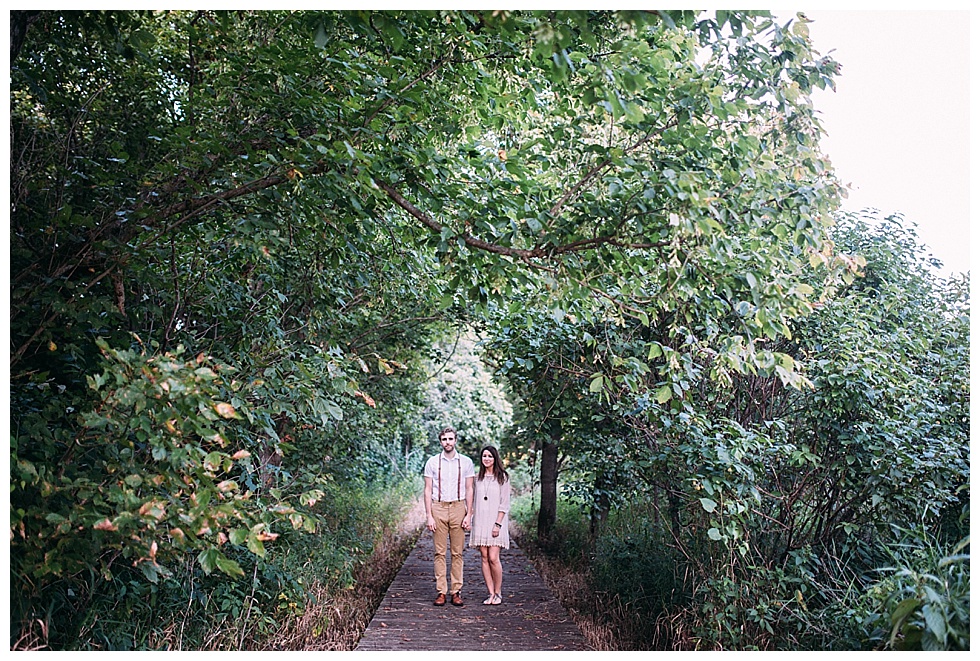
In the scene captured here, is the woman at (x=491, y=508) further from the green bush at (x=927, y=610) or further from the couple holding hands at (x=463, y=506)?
the green bush at (x=927, y=610)

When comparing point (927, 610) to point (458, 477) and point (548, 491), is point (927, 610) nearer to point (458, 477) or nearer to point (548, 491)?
point (458, 477)

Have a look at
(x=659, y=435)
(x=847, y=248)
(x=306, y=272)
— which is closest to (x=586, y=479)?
(x=659, y=435)

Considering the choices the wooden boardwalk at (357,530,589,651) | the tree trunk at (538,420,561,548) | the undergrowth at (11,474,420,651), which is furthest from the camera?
the tree trunk at (538,420,561,548)

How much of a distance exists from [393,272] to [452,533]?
8.35 feet

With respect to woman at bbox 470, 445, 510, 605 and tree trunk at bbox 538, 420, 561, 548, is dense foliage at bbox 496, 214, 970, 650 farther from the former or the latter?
tree trunk at bbox 538, 420, 561, 548

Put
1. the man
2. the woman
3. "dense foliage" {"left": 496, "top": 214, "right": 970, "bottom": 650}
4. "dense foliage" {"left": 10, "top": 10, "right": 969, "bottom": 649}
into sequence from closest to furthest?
1. "dense foliage" {"left": 10, "top": 10, "right": 969, "bottom": 649}
2. "dense foliage" {"left": 496, "top": 214, "right": 970, "bottom": 650}
3. the woman
4. the man

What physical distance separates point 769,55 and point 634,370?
1.95 meters

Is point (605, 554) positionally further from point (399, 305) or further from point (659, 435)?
point (399, 305)

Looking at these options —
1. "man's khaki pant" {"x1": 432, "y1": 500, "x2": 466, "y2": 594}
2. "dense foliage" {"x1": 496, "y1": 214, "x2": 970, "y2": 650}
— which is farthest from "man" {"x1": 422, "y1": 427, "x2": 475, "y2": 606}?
"dense foliage" {"x1": 496, "y1": 214, "x2": 970, "y2": 650}

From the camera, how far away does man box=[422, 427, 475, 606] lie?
21.8 ft

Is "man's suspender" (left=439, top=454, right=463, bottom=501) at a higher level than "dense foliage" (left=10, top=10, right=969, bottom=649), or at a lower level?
lower

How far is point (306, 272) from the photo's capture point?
5.23 m

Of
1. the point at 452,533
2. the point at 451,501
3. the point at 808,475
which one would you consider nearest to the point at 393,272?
the point at 451,501

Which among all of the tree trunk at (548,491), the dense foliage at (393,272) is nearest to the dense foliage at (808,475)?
the dense foliage at (393,272)
